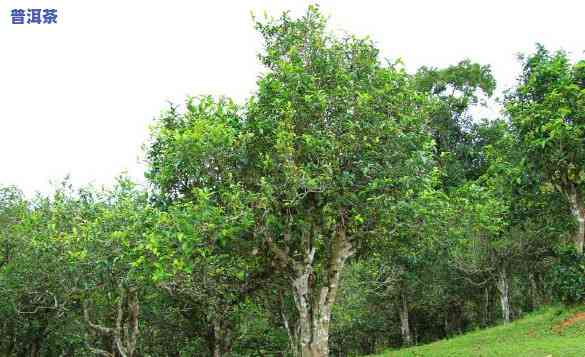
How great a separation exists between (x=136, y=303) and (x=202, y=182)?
26.3ft

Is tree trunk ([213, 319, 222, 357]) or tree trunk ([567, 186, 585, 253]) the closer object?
tree trunk ([213, 319, 222, 357])

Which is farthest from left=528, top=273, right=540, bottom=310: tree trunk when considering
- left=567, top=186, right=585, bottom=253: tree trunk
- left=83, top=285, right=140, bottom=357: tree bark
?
left=83, top=285, right=140, bottom=357: tree bark

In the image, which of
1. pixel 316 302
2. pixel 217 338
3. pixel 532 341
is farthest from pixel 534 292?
pixel 316 302

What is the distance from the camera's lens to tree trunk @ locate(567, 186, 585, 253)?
2700 centimetres

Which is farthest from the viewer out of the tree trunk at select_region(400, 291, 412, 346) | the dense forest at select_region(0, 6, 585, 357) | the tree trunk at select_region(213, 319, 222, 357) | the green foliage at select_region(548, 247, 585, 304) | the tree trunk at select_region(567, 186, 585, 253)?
the tree trunk at select_region(400, 291, 412, 346)

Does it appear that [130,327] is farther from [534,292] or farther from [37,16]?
[534,292]

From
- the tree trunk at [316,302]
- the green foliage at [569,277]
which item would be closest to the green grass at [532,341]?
the green foliage at [569,277]

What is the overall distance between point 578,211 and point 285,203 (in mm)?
18692

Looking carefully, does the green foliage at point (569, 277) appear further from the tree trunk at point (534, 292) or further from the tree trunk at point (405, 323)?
the tree trunk at point (534, 292)

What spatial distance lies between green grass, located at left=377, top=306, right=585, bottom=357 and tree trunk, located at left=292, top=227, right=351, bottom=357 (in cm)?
819

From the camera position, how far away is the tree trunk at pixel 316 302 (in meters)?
18.0

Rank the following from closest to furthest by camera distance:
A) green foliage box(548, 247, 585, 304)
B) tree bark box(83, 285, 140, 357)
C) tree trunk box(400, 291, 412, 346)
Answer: tree bark box(83, 285, 140, 357)
green foliage box(548, 247, 585, 304)
tree trunk box(400, 291, 412, 346)

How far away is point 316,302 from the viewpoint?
61.7 ft

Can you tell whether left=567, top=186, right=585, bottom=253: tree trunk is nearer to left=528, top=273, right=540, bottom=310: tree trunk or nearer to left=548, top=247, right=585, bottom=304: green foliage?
left=548, top=247, right=585, bottom=304: green foliage
